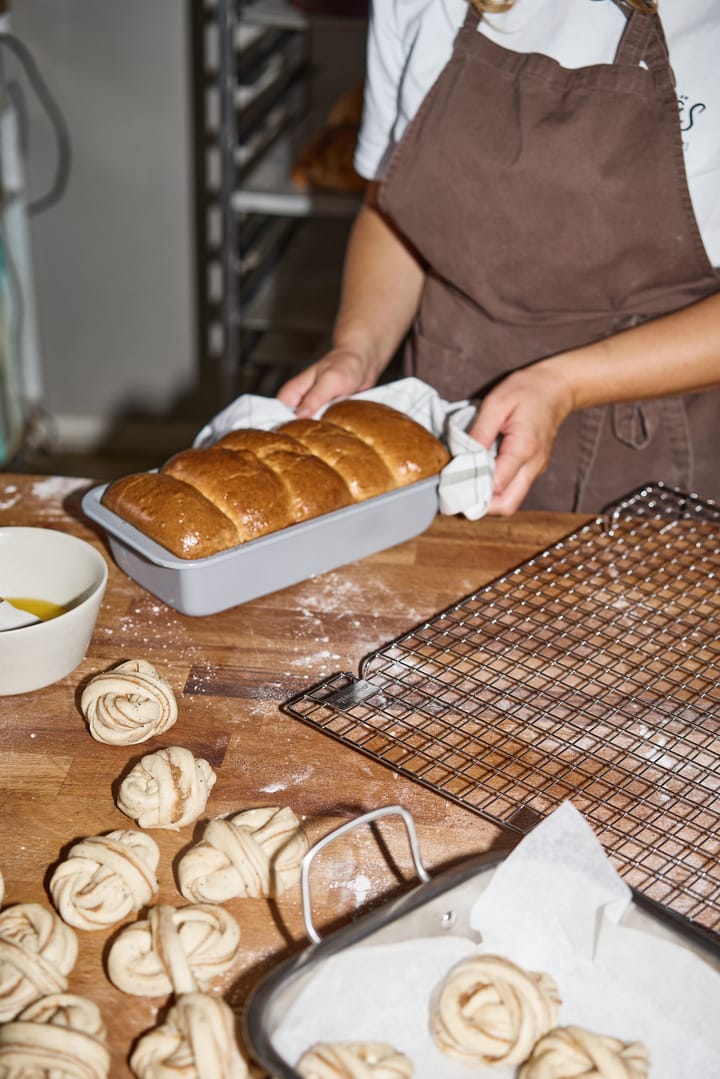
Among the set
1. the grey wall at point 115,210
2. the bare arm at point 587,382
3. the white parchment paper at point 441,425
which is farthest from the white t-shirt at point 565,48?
the grey wall at point 115,210

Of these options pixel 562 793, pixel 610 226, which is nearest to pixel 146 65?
pixel 610 226

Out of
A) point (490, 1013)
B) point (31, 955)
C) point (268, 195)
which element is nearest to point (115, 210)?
point (268, 195)

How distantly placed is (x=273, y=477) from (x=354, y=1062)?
73 cm

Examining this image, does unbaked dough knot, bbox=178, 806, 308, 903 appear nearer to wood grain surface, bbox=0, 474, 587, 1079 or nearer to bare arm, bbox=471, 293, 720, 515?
wood grain surface, bbox=0, 474, 587, 1079

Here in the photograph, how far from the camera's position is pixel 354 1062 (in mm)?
675

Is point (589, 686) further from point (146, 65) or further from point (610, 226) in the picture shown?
point (146, 65)

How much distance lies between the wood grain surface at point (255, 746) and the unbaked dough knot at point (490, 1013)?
146 mm

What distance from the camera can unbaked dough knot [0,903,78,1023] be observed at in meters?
0.76

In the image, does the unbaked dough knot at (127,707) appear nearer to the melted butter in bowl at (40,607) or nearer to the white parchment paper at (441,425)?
the melted butter in bowl at (40,607)

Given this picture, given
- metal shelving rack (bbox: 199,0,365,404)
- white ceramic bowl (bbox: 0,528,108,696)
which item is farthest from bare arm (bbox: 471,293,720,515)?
metal shelving rack (bbox: 199,0,365,404)

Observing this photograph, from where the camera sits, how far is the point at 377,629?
1.23m

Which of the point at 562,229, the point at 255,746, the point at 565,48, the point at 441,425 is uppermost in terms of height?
the point at 565,48

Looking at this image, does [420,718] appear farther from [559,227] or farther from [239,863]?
[559,227]

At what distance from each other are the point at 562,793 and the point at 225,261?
Answer: 1968 mm
